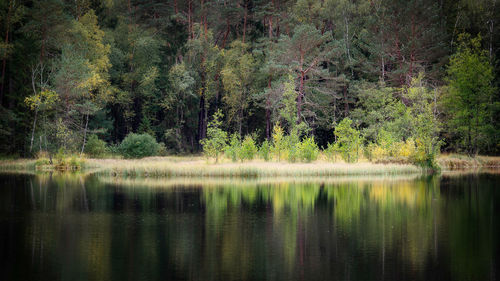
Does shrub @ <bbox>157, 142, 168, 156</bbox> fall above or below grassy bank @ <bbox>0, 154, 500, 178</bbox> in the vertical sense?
above

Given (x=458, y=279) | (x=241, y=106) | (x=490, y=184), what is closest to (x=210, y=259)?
(x=458, y=279)

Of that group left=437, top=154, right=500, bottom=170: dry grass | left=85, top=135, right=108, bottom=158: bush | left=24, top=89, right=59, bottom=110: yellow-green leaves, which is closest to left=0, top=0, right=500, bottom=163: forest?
left=85, top=135, right=108, bottom=158: bush

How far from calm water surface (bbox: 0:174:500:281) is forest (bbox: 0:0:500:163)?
51.6 ft

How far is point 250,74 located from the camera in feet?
200

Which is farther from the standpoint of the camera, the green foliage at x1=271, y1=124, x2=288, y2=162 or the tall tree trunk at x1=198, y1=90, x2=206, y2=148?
the tall tree trunk at x1=198, y1=90, x2=206, y2=148

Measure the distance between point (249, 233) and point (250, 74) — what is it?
4465cm

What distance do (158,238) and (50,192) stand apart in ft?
46.0

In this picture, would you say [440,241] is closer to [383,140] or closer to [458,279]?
[458,279]

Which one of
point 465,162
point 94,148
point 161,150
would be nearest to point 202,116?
point 161,150

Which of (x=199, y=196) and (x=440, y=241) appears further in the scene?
(x=199, y=196)

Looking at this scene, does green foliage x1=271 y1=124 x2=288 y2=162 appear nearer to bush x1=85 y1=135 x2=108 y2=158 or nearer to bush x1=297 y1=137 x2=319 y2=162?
bush x1=297 y1=137 x2=319 y2=162

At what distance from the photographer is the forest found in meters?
48.3

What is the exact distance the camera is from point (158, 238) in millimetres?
16609

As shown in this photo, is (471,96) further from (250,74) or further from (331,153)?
(250,74)
